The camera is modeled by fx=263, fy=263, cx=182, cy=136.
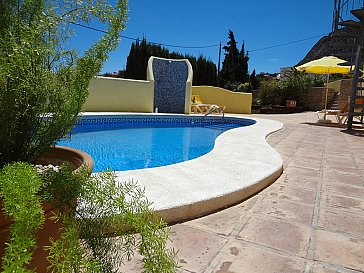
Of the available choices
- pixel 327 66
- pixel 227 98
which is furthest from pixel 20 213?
pixel 227 98

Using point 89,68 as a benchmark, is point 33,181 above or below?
below

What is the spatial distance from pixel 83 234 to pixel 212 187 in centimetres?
171

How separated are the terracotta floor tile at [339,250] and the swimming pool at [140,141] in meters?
3.03

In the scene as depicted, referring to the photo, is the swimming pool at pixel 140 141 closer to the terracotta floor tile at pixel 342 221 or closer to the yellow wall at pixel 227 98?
the terracotta floor tile at pixel 342 221

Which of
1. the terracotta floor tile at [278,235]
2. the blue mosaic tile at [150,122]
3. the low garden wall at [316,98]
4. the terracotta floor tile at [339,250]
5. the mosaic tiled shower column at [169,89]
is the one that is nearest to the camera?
the terracotta floor tile at [339,250]

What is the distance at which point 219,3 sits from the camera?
25.3 m

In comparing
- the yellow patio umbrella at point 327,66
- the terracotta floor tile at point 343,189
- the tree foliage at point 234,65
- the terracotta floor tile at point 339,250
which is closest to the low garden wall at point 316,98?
the yellow patio umbrella at point 327,66

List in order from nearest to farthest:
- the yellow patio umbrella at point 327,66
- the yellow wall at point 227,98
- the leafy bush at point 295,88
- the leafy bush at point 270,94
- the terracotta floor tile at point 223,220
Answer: the terracotta floor tile at point 223,220
the yellow patio umbrella at point 327,66
the yellow wall at point 227,98
the leafy bush at point 295,88
the leafy bush at point 270,94

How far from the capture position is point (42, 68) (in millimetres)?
1265

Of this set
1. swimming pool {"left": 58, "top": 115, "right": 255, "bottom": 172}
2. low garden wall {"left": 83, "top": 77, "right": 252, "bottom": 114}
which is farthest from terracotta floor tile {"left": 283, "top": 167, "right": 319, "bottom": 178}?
low garden wall {"left": 83, "top": 77, "right": 252, "bottom": 114}

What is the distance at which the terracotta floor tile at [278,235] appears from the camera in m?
1.88

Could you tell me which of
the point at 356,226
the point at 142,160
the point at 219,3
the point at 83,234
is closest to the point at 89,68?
the point at 83,234

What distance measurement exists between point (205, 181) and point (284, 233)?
98 cm

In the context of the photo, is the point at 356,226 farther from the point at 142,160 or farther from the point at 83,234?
the point at 142,160
